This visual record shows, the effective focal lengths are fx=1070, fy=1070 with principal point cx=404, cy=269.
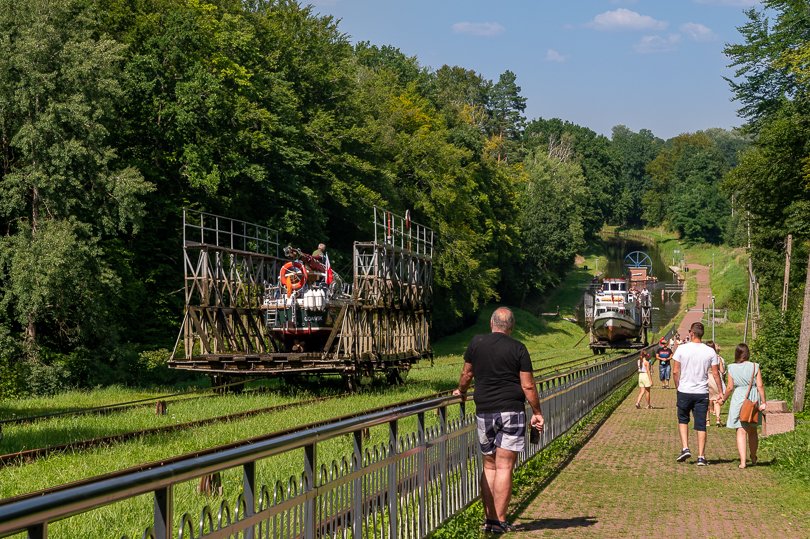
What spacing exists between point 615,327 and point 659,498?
53533mm

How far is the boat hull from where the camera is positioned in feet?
214

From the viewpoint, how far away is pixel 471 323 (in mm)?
86062

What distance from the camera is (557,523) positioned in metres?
11.1

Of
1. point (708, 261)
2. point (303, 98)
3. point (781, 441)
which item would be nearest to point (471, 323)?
point (303, 98)

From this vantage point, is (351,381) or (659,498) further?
(351,381)

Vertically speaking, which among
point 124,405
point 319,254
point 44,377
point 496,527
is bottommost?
point 124,405

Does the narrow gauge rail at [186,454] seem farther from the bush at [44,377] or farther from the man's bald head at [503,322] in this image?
the bush at [44,377]

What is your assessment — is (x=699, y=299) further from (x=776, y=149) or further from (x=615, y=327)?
(x=776, y=149)

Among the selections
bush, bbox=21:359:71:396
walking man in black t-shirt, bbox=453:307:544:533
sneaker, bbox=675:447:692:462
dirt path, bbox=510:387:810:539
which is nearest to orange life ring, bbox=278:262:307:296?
bush, bbox=21:359:71:396

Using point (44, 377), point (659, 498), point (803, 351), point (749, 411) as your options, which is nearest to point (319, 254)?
point (44, 377)

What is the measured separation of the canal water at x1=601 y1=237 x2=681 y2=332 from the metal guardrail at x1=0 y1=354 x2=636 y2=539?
89241 millimetres

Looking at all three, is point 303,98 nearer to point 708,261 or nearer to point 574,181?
point 574,181

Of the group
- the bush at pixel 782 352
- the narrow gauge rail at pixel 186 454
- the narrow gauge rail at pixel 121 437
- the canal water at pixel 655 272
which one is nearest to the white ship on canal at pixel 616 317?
the bush at pixel 782 352

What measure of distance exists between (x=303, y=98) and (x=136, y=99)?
603 inches
